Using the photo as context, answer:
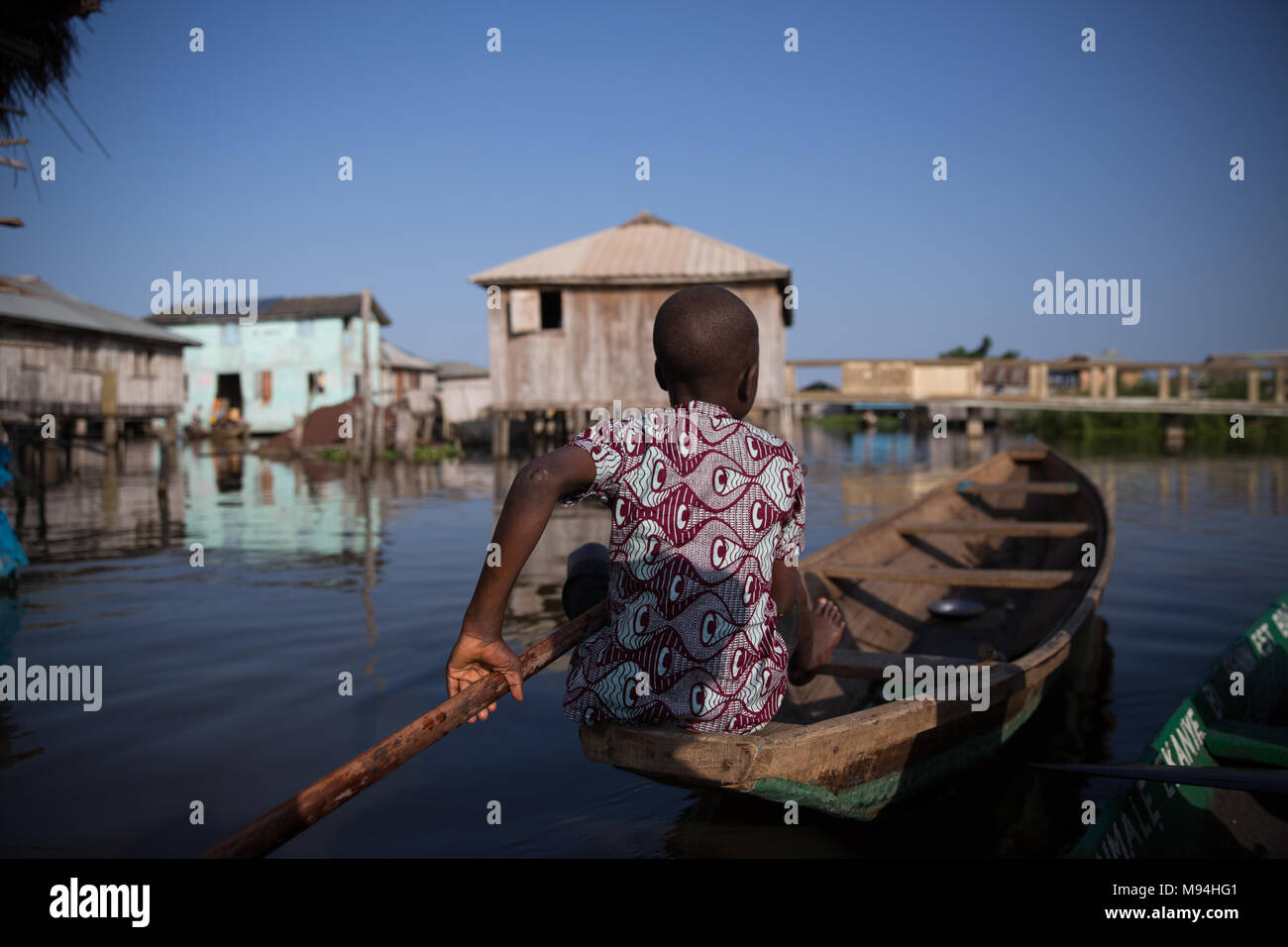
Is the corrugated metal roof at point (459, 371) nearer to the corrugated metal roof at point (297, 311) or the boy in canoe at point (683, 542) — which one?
the corrugated metal roof at point (297, 311)

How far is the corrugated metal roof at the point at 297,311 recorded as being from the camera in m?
32.0

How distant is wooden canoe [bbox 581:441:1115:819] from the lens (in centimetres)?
229

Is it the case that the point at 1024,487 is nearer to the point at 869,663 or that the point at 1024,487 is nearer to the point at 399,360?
the point at 869,663

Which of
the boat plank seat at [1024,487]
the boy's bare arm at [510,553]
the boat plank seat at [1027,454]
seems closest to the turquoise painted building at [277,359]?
the boat plank seat at [1027,454]

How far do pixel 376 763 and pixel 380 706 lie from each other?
2.80m

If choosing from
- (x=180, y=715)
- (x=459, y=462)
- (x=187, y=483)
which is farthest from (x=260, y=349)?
(x=180, y=715)

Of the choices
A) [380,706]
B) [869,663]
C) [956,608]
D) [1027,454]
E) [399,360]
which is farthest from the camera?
[399,360]

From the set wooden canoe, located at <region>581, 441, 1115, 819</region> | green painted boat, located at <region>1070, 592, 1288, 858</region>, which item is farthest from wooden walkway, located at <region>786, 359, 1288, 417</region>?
green painted boat, located at <region>1070, 592, 1288, 858</region>

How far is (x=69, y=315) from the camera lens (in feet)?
74.5

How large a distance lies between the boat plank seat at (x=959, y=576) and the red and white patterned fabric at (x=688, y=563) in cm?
304

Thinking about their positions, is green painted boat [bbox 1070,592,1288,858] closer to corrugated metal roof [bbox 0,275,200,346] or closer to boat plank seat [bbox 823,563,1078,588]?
boat plank seat [bbox 823,563,1078,588]

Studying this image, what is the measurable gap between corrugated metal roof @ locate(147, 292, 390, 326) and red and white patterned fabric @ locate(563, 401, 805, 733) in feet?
104

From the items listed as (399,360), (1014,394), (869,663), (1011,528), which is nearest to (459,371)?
(399,360)

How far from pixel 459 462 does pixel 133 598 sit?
16618mm
